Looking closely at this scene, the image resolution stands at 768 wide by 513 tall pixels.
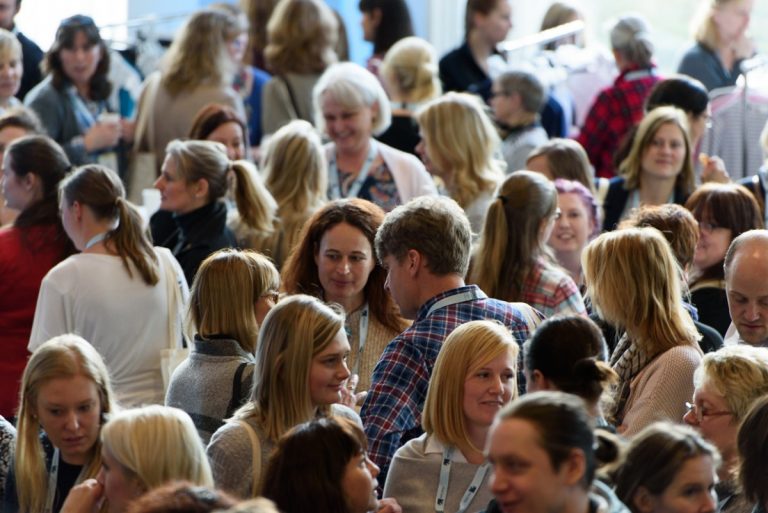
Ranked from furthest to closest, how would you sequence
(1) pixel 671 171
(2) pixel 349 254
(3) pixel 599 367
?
1. (1) pixel 671 171
2. (2) pixel 349 254
3. (3) pixel 599 367

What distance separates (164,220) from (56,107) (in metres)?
1.99

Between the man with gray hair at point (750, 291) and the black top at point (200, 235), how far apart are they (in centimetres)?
205

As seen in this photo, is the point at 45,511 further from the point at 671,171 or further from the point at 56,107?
the point at 56,107

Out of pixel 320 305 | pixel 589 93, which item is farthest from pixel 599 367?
pixel 589 93

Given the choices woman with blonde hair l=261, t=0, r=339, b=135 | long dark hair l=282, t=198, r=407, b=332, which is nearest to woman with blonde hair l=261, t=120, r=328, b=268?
long dark hair l=282, t=198, r=407, b=332

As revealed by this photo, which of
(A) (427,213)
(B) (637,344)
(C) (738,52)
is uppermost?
(C) (738,52)

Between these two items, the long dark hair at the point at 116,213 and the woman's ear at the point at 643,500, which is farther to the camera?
the long dark hair at the point at 116,213

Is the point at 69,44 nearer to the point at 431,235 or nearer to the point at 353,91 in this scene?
the point at 353,91

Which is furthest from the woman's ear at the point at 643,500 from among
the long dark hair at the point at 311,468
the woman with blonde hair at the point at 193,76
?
the woman with blonde hair at the point at 193,76

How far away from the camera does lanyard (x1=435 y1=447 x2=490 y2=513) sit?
3.80 metres

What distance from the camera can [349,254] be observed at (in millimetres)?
4906

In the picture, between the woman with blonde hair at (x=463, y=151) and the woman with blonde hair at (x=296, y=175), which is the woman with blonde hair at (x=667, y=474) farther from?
the woman with blonde hair at (x=463, y=151)

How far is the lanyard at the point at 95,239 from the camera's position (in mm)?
5188

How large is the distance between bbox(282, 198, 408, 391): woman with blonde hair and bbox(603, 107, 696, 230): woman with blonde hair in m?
2.09
